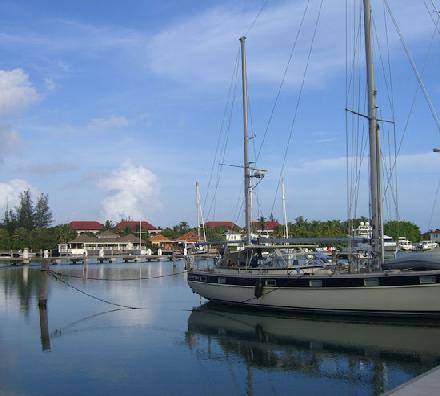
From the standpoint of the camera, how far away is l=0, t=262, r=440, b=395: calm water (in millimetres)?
16125

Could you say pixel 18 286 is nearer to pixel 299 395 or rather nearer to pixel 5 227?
pixel 299 395

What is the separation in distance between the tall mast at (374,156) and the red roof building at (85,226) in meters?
171

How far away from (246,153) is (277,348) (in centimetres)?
1772

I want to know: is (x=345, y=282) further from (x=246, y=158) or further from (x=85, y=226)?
(x=85, y=226)

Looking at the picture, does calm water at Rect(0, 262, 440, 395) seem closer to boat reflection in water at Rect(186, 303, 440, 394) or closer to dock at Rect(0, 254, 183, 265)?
A: boat reflection in water at Rect(186, 303, 440, 394)

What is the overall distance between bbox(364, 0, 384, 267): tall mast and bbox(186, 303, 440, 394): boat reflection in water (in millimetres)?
3989

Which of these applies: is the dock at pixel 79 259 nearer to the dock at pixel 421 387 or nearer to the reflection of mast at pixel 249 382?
the reflection of mast at pixel 249 382

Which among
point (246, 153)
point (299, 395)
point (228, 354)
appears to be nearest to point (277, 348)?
point (228, 354)

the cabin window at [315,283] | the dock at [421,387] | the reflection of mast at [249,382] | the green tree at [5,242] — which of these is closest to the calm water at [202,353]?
the reflection of mast at [249,382]

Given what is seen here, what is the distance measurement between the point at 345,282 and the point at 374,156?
20.4ft

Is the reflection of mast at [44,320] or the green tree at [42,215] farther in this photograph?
the green tree at [42,215]

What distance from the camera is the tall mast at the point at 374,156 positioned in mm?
26875

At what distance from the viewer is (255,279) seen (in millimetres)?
29234

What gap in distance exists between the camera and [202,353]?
2100cm
